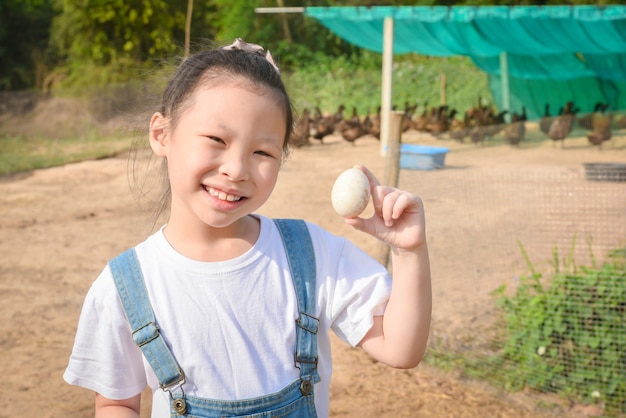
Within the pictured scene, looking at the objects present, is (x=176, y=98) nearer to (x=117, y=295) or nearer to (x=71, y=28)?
(x=117, y=295)

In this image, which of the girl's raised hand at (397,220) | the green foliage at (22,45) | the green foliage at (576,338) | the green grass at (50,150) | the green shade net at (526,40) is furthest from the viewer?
the green foliage at (22,45)

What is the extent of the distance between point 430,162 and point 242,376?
6984 millimetres

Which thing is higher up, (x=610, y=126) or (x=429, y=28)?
(x=429, y=28)

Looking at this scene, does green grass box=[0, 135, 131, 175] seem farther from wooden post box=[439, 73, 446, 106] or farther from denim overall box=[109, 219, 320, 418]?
denim overall box=[109, 219, 320, 418]

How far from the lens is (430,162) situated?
822 centimetres

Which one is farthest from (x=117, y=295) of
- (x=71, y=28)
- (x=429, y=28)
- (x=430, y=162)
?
(x=71, y=28)

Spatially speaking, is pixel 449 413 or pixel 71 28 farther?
pixel 71 28

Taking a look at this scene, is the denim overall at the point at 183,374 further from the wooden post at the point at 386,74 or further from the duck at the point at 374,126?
the duck at the point at 374,126

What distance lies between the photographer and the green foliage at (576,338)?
11.0 ft

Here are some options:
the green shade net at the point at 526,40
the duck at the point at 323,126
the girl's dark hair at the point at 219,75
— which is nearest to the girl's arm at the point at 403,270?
the girl's dark hair at the point at 219,75

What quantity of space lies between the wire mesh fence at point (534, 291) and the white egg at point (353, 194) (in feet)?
7.41

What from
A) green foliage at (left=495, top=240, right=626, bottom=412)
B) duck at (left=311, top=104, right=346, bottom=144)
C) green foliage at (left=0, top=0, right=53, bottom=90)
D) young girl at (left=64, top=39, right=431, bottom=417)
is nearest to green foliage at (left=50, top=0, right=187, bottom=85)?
green foliage at (left=0, top=0, right=53, bottom=90)

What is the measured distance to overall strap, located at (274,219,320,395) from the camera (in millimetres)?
1474

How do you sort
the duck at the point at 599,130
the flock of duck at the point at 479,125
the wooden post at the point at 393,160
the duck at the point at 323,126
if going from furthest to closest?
the duck at the point at 323,126
the flock of duck at the point at 479,125
the duck at the point at 599,130
the wooden post at the point at 393,160
